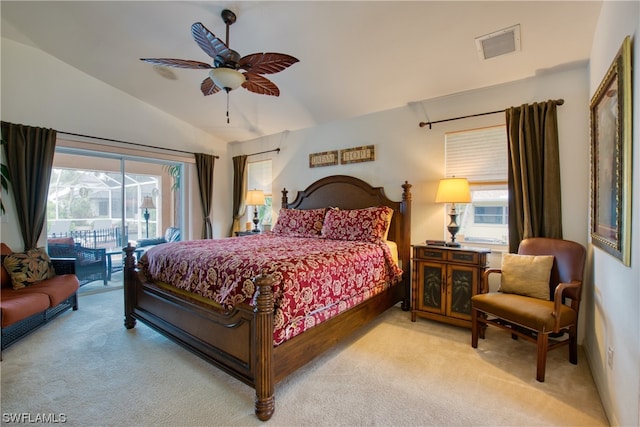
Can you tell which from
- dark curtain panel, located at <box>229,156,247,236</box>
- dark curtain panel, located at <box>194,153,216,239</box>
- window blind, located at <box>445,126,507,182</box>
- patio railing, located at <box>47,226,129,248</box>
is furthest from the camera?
dark curtain panel, located at <box>229,156,247,236</box>

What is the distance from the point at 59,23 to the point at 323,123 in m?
3.23

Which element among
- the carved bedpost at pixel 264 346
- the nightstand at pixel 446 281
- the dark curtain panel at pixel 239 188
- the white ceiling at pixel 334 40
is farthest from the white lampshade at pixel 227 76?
the dark curtain panel at pixel 239 188

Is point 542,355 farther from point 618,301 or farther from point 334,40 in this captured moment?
point 334,40

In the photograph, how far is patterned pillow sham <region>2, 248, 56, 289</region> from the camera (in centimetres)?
298

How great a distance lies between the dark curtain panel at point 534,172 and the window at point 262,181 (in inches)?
147

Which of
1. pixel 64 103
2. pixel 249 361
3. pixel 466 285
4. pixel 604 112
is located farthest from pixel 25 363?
pixel 604 112

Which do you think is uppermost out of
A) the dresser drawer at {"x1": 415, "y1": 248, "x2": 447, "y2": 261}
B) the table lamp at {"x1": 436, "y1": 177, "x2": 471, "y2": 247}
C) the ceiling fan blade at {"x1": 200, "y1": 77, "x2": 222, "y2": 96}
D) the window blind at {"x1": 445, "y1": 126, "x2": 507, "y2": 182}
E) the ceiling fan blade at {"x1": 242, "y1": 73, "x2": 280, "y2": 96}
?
the ceiling fan blade at {"x1": 200, "y1": 77, "x2": 222, "y2": 96}

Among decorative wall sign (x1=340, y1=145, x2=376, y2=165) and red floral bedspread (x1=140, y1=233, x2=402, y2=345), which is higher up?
decorative wall sign (x1=340, y1=145, x2=376, y2=165)

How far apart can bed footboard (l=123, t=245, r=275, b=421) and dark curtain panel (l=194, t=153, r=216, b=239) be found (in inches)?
98.6

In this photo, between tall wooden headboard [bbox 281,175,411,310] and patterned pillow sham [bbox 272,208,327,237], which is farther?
patterned pillow sham [bbox 272,208,327,237]

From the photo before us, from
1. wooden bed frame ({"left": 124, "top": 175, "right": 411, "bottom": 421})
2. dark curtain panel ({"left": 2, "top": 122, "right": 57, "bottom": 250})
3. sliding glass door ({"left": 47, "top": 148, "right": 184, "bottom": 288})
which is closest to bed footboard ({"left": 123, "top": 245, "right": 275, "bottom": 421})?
wooden bed frame ({"left": 124, "top": 175, "right": 411, "bottom": 421})

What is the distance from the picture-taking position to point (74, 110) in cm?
388

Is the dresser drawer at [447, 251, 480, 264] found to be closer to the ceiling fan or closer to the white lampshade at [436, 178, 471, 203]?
the white lampshade at [436, 178, 471, 203]

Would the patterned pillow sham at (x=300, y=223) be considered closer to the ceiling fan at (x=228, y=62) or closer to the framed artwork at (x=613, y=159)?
the ceiling fan at (x=228, y=62)
